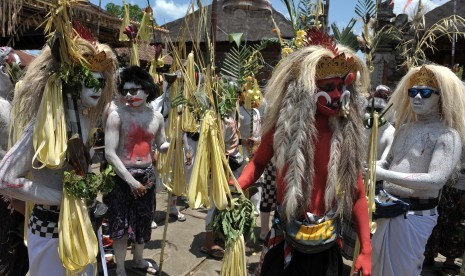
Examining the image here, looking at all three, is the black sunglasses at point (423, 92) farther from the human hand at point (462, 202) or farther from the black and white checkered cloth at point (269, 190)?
the black and white checkered cloth at point (269, 190)

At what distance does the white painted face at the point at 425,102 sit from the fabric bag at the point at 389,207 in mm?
610

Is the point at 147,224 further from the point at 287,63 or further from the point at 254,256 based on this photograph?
the point at 287,63

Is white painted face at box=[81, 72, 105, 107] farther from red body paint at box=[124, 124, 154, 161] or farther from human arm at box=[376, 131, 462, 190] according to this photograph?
human arm at box=[376, 131, 462, 190]

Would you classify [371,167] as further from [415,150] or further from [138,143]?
[138,143]

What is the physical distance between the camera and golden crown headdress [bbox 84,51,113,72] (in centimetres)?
183

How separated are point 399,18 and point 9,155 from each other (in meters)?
6.00

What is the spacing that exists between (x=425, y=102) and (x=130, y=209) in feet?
7.64

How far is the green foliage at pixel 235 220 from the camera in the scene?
1727 mm

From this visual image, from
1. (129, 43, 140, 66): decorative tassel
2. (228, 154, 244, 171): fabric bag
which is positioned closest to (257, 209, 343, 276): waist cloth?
(228, 154, 244, 171): fabric bag

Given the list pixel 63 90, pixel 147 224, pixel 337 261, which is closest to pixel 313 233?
pixel 337 261

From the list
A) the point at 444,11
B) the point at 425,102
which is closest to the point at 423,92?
the point at 425,102

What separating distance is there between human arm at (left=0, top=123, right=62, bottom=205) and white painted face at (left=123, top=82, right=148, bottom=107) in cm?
120

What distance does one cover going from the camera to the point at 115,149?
9.13 feet

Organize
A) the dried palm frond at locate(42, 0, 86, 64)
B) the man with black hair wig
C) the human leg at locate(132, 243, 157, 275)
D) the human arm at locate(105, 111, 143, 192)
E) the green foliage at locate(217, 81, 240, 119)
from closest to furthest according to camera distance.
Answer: the dried palm frond at locate(42, 0, 86, 64)
the green foliage at locate(217, 81, 240, 119)
the human arm at locate(105, 111, 143, 192)
the man with black hair wig
the human leg at locate(132, 243, 157, 275)
